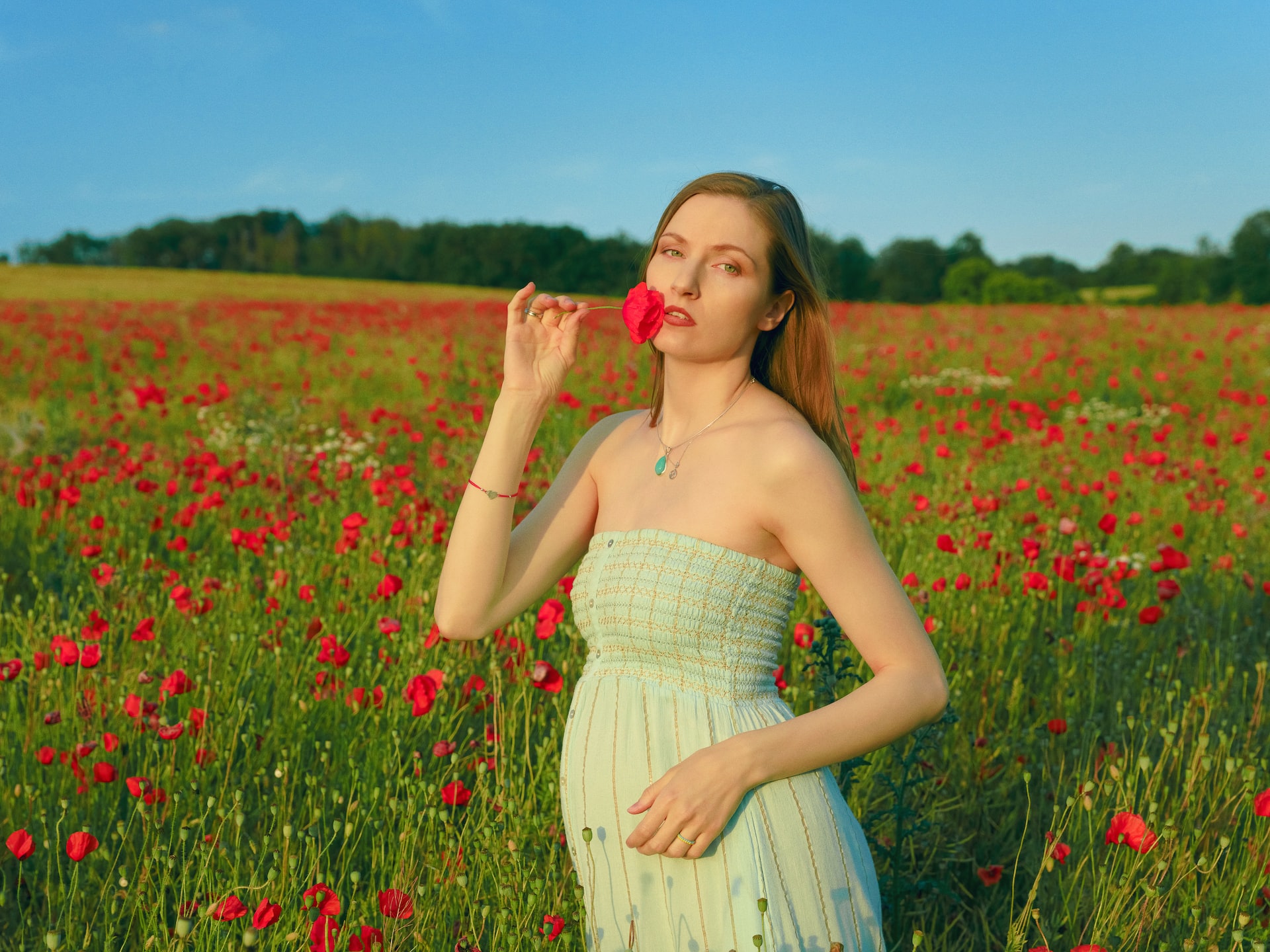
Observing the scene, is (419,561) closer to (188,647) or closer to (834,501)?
(188,647)

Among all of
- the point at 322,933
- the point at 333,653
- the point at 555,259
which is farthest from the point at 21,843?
the point at 555,259

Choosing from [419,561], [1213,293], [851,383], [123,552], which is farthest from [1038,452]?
[1213,293]

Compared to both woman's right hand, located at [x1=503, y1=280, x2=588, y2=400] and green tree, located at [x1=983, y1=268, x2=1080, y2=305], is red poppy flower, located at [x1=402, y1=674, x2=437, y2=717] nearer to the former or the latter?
woman's right hand, located at [x1=503, y1=280, x2=588, y2=400]

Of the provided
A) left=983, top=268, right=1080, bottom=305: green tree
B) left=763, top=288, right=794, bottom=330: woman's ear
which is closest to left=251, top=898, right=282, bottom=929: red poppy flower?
left=763, top=288, right=794, bottom=330: woman's ear

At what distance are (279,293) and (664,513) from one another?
34.0m

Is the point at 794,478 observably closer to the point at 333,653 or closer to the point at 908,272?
the point at 333,653

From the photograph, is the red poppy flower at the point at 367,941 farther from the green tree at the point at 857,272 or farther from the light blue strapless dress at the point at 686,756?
the green tree at the point at 857,272

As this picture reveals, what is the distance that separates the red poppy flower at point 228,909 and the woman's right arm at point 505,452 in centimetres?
54

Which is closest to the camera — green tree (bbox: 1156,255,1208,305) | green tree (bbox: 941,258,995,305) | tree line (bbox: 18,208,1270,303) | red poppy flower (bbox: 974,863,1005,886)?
red poppy flower (bbox: 974,863,1005,886)

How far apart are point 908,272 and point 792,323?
6911cm

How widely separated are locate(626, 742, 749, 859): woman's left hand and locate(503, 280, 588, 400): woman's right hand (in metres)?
0.66

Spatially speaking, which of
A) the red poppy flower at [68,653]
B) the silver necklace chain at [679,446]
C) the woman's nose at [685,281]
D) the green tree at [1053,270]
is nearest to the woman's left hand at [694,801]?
the silver necklace chain at [679,446]

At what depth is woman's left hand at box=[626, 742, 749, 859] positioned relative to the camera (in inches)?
55.1

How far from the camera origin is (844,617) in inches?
59.9
